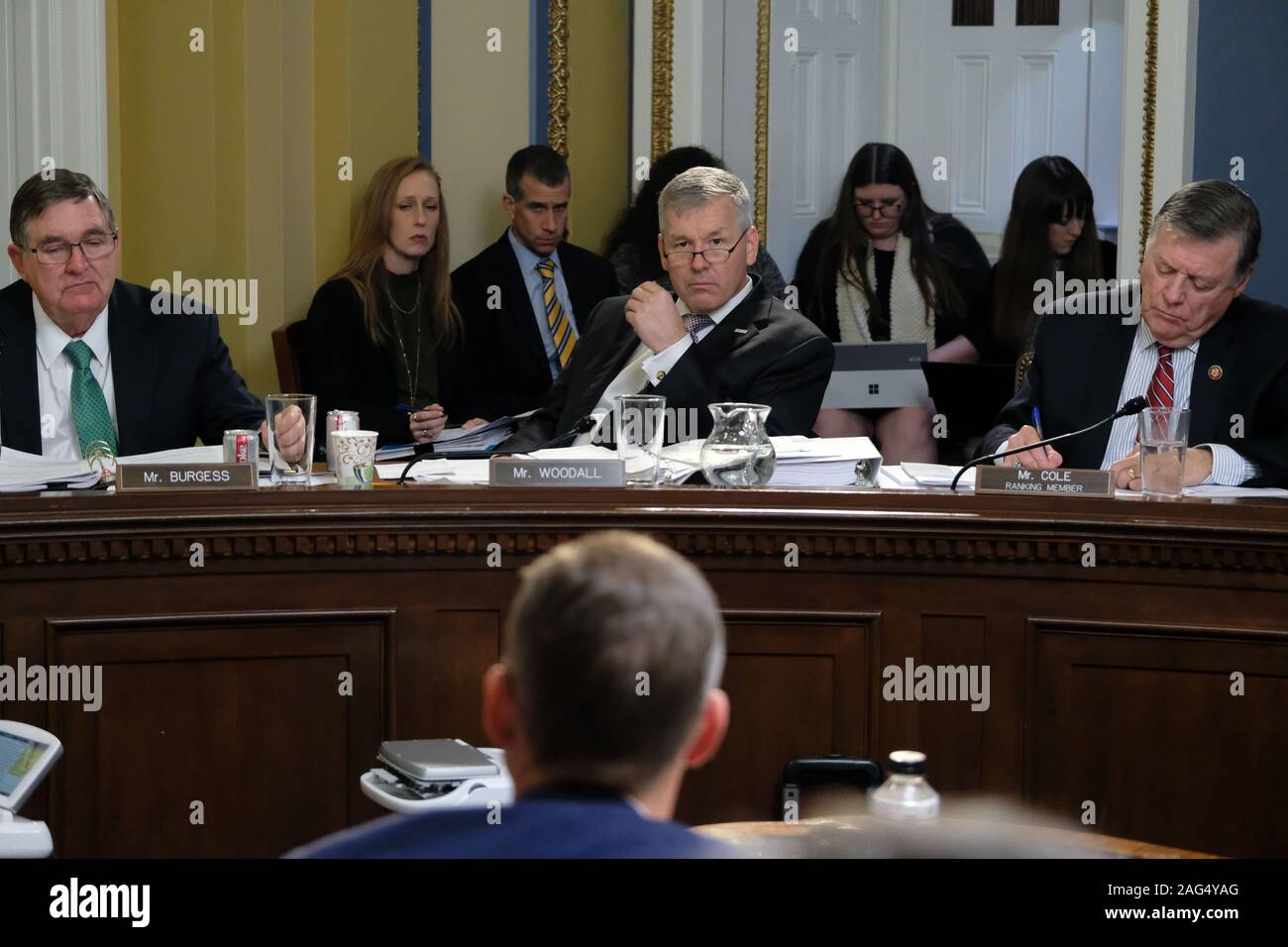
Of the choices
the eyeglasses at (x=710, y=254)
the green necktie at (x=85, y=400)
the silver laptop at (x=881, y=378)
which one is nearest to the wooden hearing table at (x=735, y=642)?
the green necktie at (x=85, y=400)

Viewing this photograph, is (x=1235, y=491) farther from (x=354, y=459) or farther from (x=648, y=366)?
(x=354, y=459)

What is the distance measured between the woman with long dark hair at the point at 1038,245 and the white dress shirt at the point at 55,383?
2861 millimetres

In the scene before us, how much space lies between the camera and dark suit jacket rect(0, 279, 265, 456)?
3.15 meters

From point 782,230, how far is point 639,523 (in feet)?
11.2

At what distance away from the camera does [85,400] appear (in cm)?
319

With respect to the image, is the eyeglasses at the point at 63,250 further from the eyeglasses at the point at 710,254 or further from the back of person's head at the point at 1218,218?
the back of person's head at the point at 1218,218

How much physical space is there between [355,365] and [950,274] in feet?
6.38

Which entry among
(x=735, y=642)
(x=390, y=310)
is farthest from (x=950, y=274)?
(x=735, y=642)

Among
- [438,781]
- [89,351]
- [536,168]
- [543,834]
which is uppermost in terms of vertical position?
[536,168]

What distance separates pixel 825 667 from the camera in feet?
8.59

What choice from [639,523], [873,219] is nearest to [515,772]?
[639,523]

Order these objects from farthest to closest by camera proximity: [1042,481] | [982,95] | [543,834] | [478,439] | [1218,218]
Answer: [982,95] → [478,439] → [1218,218] → [1042,481] → [543,834]

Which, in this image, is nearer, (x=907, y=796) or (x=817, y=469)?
(x=907, y=796)

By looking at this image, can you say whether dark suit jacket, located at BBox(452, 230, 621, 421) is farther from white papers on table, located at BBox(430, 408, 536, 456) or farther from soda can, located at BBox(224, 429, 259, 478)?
soda can, located at BBox(224, 429, 259, 478)
